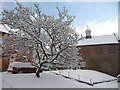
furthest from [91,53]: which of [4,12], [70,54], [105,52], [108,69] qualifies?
[4,12]

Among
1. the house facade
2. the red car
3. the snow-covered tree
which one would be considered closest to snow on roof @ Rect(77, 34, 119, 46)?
the house facade

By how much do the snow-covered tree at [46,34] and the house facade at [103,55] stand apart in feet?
48.8

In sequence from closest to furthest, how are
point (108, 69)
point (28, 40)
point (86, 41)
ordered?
point (28, 40) < point (108, 69) < point (86, 41)

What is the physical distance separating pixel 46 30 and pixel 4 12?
4.07m

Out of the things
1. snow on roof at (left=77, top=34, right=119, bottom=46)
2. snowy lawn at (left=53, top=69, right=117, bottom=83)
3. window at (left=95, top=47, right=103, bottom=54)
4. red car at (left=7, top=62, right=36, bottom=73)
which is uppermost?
snow on roof at (left=77, top=34, right=119, bottom=46)

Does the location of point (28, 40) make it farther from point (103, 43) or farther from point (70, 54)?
point (103, 43)

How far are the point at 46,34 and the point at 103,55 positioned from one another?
19.2 metres

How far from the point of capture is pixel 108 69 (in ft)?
93.0

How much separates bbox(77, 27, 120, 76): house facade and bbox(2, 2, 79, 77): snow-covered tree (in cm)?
1487

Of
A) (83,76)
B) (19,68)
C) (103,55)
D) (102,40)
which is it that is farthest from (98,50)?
(19,68)

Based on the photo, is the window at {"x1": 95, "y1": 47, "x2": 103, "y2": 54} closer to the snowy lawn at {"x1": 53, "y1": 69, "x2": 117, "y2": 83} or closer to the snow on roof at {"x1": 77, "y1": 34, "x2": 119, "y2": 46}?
the snow on roof at {"x1": 77, "y1": 34, "x2": 119, "y2": 46}

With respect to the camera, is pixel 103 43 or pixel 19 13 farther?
pixel 103 43

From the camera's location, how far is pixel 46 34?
43.7 feet

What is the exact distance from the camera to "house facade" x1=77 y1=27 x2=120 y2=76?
1115 inches
